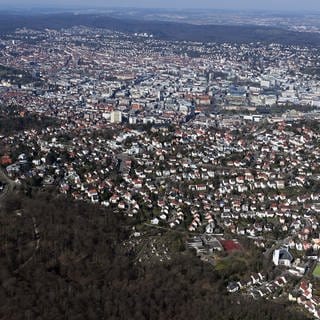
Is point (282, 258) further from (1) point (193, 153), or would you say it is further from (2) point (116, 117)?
(2) point (116, 117)

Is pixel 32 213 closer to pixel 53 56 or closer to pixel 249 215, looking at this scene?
pixel 249 215

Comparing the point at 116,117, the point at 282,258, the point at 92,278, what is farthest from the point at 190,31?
the point at 92,278

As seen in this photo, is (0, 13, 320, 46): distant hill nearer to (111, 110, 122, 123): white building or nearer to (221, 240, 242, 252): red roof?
(111, 110, 122, 123): white building

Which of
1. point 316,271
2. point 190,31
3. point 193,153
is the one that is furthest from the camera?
point 190,31

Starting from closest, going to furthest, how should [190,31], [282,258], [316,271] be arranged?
[316,271], [282,258], [190,31]

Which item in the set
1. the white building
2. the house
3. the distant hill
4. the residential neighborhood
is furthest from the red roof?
the distant hill

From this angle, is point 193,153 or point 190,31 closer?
point 193,153

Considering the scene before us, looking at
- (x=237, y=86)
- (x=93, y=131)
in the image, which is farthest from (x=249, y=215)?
(x=237, y=86)

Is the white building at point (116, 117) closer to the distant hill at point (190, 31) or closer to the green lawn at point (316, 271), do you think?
the green lawn at point (316, 271)
